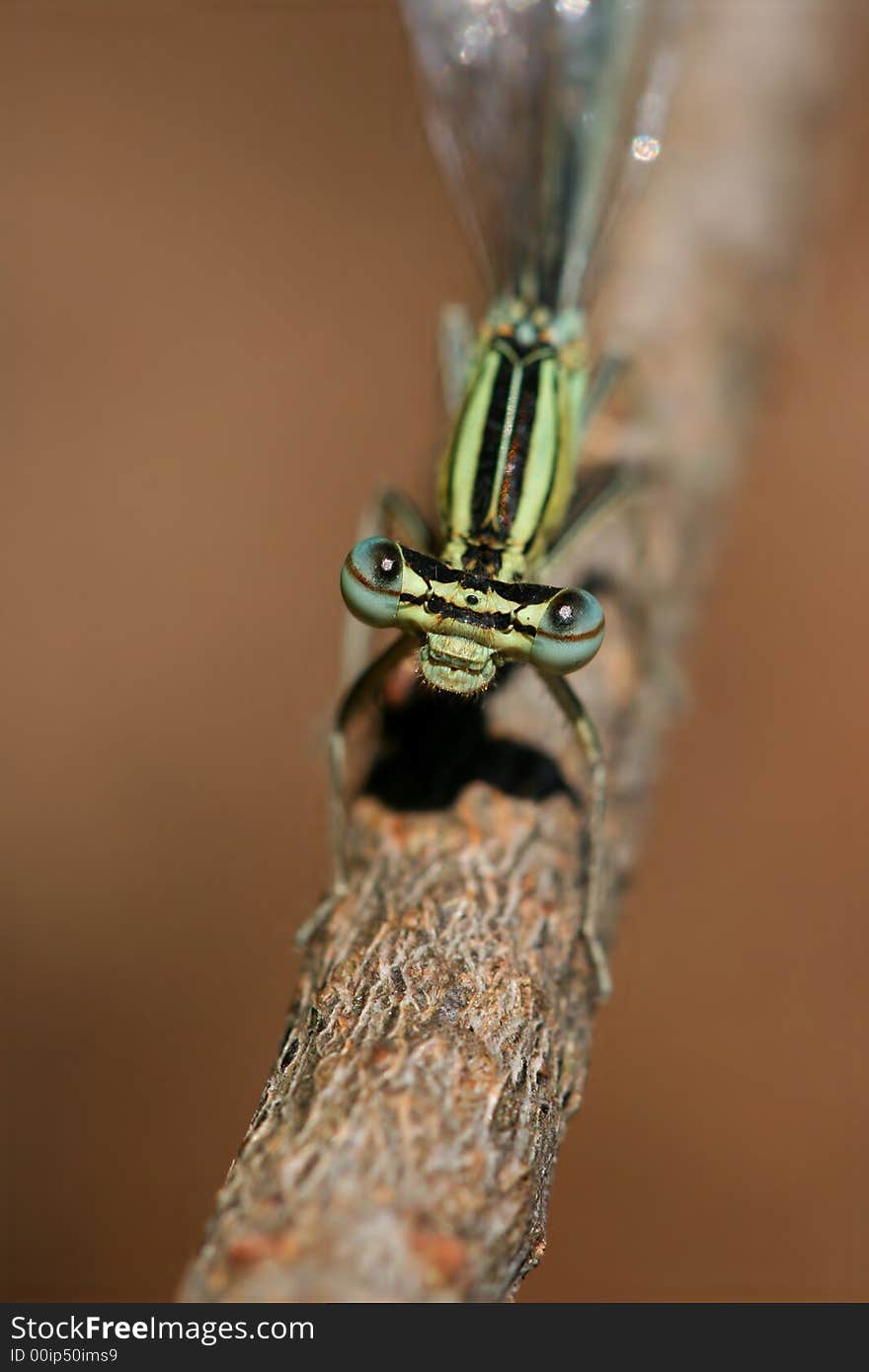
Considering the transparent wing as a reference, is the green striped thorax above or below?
below

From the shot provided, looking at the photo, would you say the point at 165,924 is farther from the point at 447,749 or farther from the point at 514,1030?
the point at 514,1030

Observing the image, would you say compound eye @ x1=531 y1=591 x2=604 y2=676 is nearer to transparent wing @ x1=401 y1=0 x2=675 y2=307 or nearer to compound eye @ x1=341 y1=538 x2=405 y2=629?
compound eye @ x1=341 y1=538 x2=405 y2=629

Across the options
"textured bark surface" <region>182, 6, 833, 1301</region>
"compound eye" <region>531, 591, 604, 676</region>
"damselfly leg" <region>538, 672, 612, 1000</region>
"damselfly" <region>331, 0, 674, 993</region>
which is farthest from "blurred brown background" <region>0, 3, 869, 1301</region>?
"compound eye" <region>531, 591, 604, 676</region>

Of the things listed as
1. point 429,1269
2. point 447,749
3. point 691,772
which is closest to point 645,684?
point 447,749

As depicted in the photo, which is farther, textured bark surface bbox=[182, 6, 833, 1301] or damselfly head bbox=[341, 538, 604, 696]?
damselfly head bbox=[341, 538, 604, 696]

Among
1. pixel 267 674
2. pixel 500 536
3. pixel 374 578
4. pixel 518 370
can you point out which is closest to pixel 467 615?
pixel 374 578

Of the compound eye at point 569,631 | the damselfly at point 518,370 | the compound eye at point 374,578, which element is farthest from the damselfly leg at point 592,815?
the compound eye at point 374,578

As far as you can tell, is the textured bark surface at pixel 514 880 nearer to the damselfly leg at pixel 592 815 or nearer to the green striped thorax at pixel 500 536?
the damselfly leg at pixel 592 815
